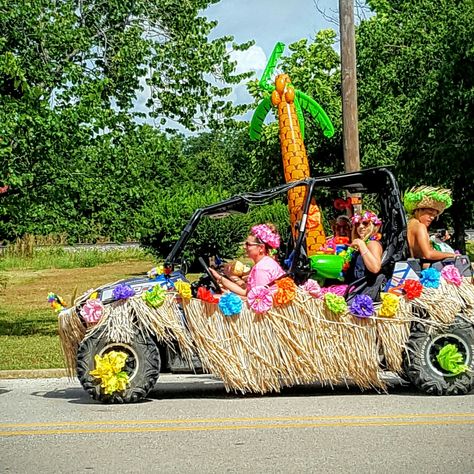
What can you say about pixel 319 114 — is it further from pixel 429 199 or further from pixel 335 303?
pixel 335 303

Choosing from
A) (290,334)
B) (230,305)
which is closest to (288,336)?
(290,334)

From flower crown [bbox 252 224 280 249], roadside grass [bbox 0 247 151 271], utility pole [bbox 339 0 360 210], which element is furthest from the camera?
roadside grass [bbox 0 247 151 271]

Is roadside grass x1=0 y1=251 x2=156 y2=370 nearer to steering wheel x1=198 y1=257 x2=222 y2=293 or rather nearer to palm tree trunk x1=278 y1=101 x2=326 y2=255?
steering wheel x1=198 y1=257 x2=222 y2=293

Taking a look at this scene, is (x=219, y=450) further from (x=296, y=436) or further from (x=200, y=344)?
(x=200, y=344)

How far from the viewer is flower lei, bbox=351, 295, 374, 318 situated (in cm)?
877

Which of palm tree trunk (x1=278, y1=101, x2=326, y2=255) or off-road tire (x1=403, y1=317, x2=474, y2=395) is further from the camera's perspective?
palm tree trunk (x1=278, y1=101, x2=326, y2=255)

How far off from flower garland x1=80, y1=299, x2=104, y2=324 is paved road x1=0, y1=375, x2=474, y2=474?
2.76 ft

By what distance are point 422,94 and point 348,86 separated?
1612cm

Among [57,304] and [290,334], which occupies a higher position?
[57,304]

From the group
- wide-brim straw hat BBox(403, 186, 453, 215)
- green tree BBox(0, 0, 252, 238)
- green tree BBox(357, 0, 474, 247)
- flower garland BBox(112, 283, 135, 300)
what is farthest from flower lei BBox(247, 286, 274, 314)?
green tree BBox(357, 0, 474, 247)

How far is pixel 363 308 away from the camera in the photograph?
877 cm

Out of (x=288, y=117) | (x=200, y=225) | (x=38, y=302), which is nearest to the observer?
(x=288, y=117)

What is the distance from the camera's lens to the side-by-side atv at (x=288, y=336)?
877cm

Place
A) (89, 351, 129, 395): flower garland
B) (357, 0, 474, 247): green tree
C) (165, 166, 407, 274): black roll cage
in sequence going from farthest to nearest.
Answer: (357, 0, 474, 247): green tree < (165, 166, 407, 274): black roll cage < (89, 351, 129, 395): flower garland
